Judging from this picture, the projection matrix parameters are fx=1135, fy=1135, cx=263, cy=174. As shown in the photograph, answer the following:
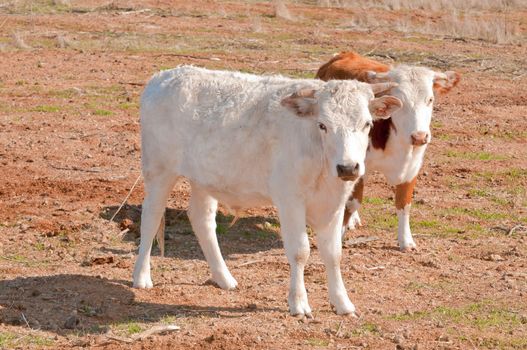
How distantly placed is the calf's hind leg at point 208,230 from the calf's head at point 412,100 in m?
2.47

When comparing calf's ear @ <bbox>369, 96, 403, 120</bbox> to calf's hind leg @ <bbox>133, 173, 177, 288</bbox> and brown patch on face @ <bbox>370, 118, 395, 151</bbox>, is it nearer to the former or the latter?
calf's hind leg @ <bbox>133, 173, 177, 288</bbox>

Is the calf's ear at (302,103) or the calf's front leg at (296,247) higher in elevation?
the calf's ear at (302,103)

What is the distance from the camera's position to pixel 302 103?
9.05 meters

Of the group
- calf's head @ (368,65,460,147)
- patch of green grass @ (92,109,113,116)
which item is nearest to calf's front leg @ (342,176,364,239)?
calf's head @ (368,65,460,147)

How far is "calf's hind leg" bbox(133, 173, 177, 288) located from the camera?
1029 centimetres

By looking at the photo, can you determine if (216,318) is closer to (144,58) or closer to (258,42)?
(144,58)

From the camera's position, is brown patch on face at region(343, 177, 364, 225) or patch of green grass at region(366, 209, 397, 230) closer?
brown patch on face at region(343, 177, 364, 225)

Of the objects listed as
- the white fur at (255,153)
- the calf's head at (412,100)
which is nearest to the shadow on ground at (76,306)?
the white fur at (255,153)

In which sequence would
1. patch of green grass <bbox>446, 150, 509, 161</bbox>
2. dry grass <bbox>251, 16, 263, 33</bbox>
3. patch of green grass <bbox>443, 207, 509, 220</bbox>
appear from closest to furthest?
1. patch of green grass <bbox>443, 207, 509, 220</bbox>
2. patch of green grass <bbox>446, 150, 509, 161</bbox>
3. dry grass <bbox>251, 16, 263, 33</bbox>

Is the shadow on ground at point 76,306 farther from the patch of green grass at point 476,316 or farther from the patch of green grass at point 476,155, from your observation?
the patch of green grass at point 476,155

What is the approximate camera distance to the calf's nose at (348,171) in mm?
8578

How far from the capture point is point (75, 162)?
49.4 ft

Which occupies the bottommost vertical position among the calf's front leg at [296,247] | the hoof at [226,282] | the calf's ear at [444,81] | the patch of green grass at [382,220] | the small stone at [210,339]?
the patch of green grass at [382,220]

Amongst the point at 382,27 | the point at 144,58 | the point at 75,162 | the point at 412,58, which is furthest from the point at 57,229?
the point at 382,27
